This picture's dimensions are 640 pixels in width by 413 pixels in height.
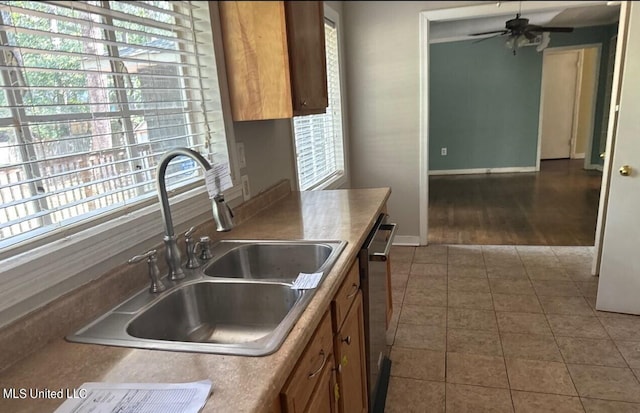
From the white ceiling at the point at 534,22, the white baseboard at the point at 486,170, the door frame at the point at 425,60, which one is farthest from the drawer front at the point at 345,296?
the white baseboard at the point at 486,170

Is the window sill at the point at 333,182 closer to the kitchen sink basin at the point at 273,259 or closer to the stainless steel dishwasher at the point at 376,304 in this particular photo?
the stainless steel dishwasher at the point at 376,304

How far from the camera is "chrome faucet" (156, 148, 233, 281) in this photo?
A: 104cm

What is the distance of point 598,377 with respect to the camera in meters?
1.80

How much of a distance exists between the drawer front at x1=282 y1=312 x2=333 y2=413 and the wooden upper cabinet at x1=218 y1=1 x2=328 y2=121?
2.96 feet

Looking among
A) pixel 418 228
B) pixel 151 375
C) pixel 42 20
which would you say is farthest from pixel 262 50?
pixel 418 228

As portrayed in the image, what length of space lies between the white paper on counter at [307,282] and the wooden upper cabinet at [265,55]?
0.74 m

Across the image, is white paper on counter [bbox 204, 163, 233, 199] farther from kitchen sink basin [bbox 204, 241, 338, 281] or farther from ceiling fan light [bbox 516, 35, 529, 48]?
ceiling fan light [bbox 516, 35, 529, 48]

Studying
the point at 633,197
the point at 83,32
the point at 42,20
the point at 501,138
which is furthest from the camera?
the point at 501,138

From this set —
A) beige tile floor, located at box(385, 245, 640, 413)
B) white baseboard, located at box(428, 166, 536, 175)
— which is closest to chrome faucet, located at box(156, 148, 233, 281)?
beige tile floor, located at box(385, 245, 640, 413)

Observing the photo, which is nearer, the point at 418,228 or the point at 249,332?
the point at 249,332

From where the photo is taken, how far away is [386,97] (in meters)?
3.27

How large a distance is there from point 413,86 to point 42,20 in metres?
2.64

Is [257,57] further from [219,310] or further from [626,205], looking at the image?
[626,205]

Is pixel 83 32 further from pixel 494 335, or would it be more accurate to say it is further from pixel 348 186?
pixel 348 186
